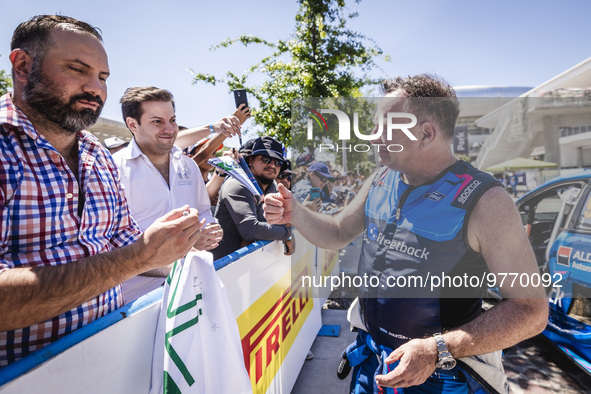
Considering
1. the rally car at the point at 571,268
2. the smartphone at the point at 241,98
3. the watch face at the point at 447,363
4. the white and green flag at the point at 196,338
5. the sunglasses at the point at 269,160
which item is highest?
the smartphone at the point at 241,98

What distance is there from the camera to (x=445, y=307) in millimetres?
1363

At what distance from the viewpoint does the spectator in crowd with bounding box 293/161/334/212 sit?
1.80m

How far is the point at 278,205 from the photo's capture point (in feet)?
5.32

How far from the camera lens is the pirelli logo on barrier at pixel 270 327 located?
6.54ft

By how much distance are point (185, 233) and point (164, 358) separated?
43 centimetres

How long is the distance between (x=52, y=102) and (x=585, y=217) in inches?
167

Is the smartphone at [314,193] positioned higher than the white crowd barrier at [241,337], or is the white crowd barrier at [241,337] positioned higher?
the smartphone at [314,193]

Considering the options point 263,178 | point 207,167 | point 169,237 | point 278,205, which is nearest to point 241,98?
point 263,178

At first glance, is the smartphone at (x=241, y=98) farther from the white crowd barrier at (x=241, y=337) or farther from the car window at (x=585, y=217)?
the car window at (x=585, y=217)

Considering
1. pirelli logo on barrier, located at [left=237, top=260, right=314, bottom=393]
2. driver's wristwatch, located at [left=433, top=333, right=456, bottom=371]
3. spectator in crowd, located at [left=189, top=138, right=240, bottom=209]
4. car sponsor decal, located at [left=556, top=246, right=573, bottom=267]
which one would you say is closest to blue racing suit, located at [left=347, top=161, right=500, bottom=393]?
driver's wristwatch, located at [left=433, top=333, right=456, bottom=371]

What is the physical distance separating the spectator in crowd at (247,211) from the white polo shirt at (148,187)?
25 centimetres

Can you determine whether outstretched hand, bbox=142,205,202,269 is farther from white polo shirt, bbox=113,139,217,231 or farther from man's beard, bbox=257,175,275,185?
man's beard, bbox=257,175,275,185

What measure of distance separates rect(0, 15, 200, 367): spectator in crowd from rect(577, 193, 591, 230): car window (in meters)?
3.68

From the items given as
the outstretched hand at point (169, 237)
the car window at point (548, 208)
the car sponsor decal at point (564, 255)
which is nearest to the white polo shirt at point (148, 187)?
the outstretched hand at point (169, 237)
